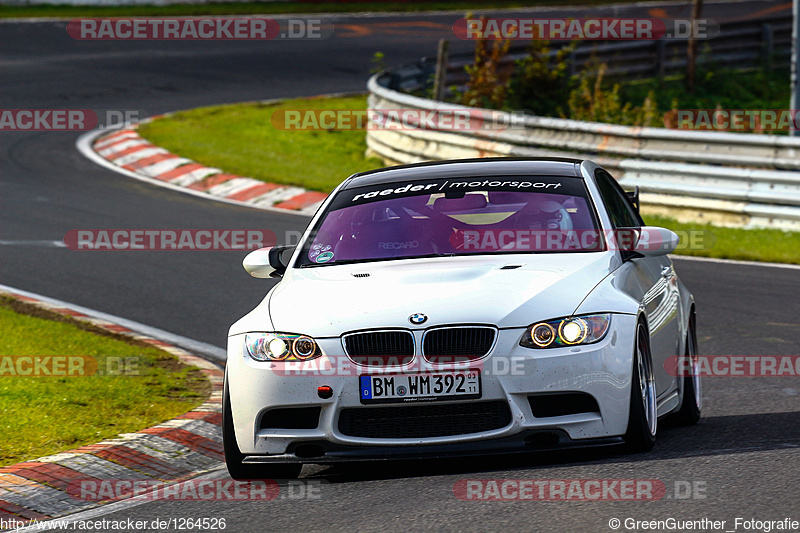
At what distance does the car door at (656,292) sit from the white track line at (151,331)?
3.14 m

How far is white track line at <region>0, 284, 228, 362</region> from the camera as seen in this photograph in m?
9.71

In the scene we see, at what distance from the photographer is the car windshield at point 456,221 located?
7.05 metres

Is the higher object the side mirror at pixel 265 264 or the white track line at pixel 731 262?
the side mirror at pixel 265 264

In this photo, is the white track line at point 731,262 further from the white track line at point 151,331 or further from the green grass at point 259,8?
the green grass at point 259,8

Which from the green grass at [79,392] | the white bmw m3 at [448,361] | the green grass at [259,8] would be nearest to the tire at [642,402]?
the white bmw m3 at [448,361]

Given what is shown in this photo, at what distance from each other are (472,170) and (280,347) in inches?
80.2

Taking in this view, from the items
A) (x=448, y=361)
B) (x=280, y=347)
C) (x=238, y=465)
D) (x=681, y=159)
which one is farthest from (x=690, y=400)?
(x=681, y=159)

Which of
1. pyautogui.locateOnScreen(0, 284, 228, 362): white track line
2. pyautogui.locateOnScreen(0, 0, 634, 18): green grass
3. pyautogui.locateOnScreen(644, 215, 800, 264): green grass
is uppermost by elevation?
pyautogui.locateOnScreen(0, 284, 228, 362): white track line

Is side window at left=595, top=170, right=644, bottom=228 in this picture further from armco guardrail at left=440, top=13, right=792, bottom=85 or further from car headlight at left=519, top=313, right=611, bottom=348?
armco guardrail at left=440, top=13, right=792, bottom=85

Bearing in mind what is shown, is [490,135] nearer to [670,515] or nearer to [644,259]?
[644,259]

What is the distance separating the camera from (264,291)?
38.6 feet

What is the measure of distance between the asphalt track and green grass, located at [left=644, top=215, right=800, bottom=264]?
0.52 meters

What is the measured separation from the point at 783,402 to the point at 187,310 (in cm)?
528

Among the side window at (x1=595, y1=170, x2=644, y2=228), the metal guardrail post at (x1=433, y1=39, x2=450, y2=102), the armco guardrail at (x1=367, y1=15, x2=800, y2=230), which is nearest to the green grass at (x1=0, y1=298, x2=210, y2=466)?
the side window at (x1=595, y1=170, x2=644, y2=228)
